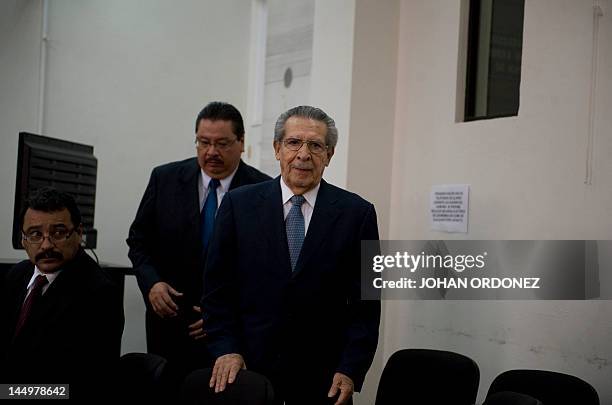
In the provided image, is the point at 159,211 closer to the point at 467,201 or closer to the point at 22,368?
the point at 22,368

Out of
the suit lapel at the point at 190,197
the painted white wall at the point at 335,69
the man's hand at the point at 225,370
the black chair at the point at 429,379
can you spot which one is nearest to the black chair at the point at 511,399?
the black chair at the point at 429,379

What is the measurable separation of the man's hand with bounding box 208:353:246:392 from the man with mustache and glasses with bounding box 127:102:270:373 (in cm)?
79

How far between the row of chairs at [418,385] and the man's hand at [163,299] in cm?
50

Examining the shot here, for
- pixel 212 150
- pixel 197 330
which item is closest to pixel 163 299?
pixel 197 330

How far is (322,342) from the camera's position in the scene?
2561 mm

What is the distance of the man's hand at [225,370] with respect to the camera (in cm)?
235

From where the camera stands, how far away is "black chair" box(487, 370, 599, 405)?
2.59 meters

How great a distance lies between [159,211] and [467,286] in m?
1.58

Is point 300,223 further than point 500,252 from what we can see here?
No

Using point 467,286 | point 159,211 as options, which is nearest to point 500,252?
point 467,286

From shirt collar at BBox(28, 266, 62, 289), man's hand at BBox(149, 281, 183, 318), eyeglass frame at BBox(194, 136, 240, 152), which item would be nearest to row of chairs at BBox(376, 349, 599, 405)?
man's hand at BBox(149, 281, 183, 318)

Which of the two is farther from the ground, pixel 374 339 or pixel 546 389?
pixel 374 339

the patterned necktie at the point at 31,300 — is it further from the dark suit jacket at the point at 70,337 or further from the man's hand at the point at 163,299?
the man's hand at the point at 163,299

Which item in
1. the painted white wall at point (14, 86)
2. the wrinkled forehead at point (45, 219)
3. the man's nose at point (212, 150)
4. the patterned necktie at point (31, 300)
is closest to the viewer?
the patterned necktie at point (31, 300)
